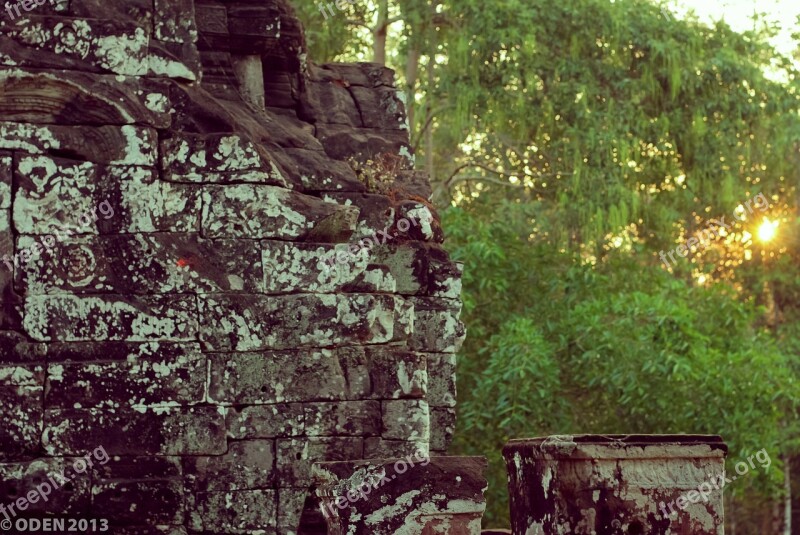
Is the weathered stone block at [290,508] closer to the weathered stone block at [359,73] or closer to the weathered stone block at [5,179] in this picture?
the weathered stone block at [5,179]

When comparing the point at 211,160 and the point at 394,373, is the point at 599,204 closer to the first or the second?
the point at 394,373

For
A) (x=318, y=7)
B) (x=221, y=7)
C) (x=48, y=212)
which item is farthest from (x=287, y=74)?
(x=318, y=7)

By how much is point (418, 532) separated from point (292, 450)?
1690 millimetres

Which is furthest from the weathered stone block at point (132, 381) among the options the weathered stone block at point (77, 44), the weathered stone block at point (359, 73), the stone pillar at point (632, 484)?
the weathered stone block at point (359, 73)

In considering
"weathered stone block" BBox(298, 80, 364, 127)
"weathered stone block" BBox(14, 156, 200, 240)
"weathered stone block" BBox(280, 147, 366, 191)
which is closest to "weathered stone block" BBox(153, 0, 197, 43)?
"weathered stone block" BBox(14, 156, 200, 240)

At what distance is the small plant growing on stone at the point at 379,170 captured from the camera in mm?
8750

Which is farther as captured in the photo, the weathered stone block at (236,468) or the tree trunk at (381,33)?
the tree trunk at (381,33)

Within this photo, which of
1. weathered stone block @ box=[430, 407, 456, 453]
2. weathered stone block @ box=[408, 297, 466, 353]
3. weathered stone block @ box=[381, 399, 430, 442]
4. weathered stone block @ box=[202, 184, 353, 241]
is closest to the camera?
weathered stone block @ box=[202, 184, 353, 241]

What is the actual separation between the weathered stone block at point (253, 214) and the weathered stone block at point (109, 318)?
18.5 inches

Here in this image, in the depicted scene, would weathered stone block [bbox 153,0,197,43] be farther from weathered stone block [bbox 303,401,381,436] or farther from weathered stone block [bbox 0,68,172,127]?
weathered stone block [bbox 303,401,381,436]

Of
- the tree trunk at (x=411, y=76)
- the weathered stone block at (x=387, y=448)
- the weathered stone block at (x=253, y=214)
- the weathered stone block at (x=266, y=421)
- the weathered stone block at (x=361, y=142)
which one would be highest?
the tree trunk at (x=411, y=76)

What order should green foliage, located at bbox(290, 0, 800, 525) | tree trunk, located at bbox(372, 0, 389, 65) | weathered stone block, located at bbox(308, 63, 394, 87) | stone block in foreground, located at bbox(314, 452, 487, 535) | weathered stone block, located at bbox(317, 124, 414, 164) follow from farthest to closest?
tree trunk, located at bbox(372, 0, 389, 65) → green foliage, located at bbox(290, 0, 800, 525) → weathered stone block, located at bbox(308, 63, 394, 87) → weathered stone block, located at bbox(317, 124, 414, 164) → stone block in foreground, located at bbox(314, 452, 487, 535)

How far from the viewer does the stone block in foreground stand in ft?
17.9

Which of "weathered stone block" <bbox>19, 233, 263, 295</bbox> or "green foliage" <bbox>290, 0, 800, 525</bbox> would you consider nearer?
"weathered stone block" <bbox>19, 233, 263, 295</bbox>
